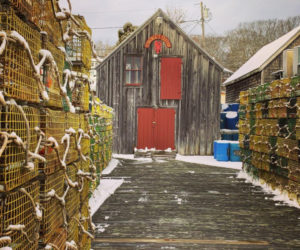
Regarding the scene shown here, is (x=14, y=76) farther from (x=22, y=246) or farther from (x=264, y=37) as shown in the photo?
(x=264, y=37)

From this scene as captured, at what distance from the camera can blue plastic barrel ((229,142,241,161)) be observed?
13355 millimetres

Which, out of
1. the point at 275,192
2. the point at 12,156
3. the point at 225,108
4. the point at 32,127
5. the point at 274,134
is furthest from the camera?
the point at 225,108

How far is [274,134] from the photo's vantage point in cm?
713

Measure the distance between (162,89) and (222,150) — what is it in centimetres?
446

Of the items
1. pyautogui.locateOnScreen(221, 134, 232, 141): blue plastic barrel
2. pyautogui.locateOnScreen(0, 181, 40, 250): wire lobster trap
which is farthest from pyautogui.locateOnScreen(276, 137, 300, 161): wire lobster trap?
pyautogui.locateOnScreen(221, 134, 232, 141): blue plastic barrel

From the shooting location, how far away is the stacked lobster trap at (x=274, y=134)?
614 cm

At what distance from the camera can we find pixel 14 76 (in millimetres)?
1529

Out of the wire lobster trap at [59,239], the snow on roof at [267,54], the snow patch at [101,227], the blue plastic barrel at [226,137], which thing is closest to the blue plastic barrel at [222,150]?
the blue plastic barrel at [226,137]

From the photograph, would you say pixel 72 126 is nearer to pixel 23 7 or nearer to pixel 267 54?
pixel 23 7

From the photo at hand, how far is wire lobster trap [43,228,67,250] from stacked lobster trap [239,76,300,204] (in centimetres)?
494

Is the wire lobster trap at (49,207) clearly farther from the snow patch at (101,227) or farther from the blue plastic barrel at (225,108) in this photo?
the blue plastic barrel at (225,108)

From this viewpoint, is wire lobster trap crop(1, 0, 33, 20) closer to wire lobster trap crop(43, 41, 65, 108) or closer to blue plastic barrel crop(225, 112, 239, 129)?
wire lobster trap crop(43, 41, 65, 108)

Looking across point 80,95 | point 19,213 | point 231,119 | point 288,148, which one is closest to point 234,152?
point 231,119

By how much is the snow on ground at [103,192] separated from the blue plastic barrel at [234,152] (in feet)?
21.2
